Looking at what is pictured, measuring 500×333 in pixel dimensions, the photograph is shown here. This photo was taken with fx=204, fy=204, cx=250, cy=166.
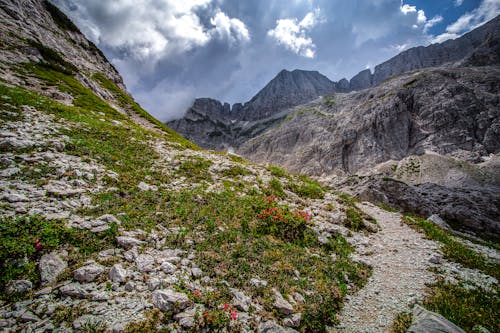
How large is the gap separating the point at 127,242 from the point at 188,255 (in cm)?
222

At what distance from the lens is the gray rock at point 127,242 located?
24.0 ft

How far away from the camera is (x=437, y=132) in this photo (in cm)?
12462

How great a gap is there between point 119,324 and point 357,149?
164 metres

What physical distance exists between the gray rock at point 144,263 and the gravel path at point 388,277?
19.8 feet

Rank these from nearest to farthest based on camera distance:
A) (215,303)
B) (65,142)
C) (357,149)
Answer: (215,303) < (65,142) < (357,149)

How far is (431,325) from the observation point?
5609 millimetres

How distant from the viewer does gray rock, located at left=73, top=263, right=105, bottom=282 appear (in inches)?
225

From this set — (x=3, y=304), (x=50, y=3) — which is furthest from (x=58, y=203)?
(x=50, y=3)

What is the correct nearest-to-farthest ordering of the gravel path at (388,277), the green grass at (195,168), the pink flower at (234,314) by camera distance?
1. the pink flower at (234,314)
2. the gravel path at (388,277)
3. the green grass at (195,168)

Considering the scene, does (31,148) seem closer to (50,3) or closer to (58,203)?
(58,203)

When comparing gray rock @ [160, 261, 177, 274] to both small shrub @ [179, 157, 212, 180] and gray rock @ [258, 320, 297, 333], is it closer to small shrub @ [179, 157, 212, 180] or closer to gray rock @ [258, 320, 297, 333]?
gray rock @ [258, 320, 297, 333]

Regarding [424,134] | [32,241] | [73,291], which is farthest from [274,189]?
[424,134]

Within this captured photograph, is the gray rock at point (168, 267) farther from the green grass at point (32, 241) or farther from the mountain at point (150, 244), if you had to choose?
the green grass at point (32, 241)

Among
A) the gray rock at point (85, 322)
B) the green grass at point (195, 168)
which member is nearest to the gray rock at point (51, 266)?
the gray rock at point (85, 322)
